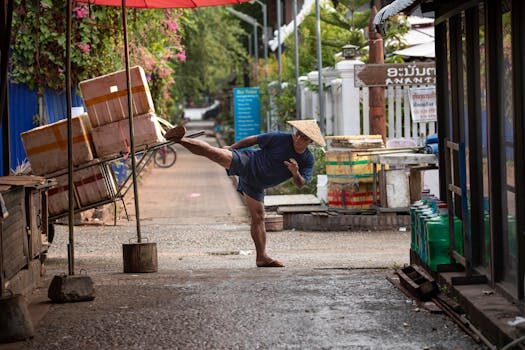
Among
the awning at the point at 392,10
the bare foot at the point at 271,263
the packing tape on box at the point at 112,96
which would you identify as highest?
the awning at the point at 392,10

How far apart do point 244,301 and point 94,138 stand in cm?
496

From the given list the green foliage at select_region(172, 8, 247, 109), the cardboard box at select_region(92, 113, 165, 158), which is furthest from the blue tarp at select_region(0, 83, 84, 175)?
the green foliage at select_region(172, 8, 247, 109)

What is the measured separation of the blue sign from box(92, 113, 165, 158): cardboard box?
19062 millimetres

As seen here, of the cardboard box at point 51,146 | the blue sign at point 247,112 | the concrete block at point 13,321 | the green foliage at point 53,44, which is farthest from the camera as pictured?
the blue sign at point 247,112

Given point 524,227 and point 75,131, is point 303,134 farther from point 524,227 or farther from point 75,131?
point 524,227

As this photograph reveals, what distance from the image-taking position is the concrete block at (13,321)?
8.55 m

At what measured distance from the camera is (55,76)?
19.6 metres

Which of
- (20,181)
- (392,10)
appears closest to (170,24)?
(20,181)

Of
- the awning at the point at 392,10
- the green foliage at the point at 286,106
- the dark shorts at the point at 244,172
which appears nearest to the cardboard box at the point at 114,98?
the dark shorts at the point at 244,172

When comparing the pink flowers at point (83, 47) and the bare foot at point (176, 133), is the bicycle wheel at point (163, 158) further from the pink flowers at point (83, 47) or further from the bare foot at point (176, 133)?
the bare foot at point (176, 133)

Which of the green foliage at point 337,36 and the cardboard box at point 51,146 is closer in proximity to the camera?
the cardboard box at point 51,146

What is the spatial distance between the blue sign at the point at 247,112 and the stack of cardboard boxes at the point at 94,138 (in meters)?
19.0

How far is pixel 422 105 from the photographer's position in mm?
19609

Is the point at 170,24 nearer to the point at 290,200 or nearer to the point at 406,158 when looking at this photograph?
the point at 290,200
